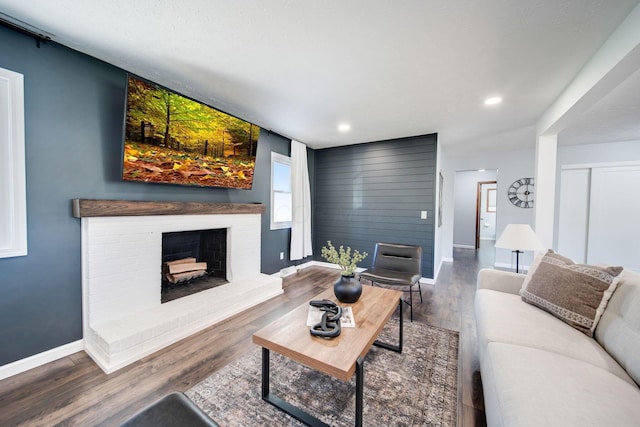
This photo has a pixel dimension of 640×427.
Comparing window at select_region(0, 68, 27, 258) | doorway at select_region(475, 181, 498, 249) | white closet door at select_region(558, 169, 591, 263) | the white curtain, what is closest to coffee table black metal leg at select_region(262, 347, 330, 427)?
window at select_region(0, 68, 27, 258)

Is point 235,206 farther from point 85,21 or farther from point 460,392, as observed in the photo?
point 460,392

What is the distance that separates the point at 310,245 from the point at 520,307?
345 cm

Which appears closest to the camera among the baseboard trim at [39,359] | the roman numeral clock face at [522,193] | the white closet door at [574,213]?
the baseboard trim at [39,359]

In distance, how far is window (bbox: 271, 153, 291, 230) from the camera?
4172mm

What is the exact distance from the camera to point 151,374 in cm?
181

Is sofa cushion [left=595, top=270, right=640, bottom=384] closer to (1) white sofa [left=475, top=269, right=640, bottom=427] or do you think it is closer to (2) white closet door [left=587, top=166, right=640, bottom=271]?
(1) white sofa [left=475, top=269, right=640, bottom=427]

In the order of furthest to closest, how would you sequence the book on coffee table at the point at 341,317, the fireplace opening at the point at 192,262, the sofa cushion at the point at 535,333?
1. the fireplace opening at the point at 192,262
2. the book on coffee table at the point at 341,317
3. the sofa cushion at the point at 535,333

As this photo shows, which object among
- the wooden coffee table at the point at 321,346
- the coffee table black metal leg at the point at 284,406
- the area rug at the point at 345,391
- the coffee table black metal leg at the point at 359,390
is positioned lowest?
the area rug at the point at 345,391

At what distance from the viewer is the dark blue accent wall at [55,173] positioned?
1793 millimetres

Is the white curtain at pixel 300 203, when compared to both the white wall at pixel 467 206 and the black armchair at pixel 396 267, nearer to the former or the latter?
the black armchair at pixel 396 267

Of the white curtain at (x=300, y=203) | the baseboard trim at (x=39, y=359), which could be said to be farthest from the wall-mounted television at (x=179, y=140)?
the baseboard trim at (x=39, y=359)

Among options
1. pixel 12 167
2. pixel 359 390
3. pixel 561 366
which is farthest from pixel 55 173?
pixel 561 366

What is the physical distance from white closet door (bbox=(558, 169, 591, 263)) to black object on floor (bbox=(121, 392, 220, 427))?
608 centimetres

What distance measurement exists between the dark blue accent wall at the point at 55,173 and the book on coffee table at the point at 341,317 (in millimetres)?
1985
